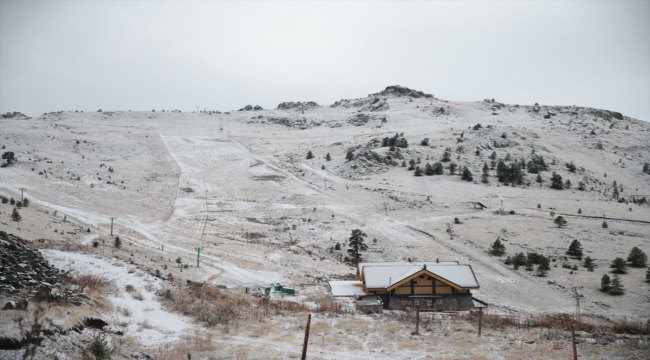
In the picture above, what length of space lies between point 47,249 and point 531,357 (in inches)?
888

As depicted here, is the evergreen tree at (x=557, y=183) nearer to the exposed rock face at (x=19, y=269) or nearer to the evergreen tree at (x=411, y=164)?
the evergreen tree at (x=411, y=164)

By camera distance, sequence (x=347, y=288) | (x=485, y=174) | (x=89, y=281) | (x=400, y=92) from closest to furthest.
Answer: (x=89, y=281) < (x=347, y=288) < (x=485, y=174) < (x=400, y=92)

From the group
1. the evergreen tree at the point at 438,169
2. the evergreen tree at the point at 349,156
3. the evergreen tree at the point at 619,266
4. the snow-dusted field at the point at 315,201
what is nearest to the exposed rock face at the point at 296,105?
the snow-dusted field at the point at 315,201

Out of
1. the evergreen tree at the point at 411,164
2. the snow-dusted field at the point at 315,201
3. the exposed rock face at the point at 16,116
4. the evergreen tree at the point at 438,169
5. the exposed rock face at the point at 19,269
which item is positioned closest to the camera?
the exposed rock face at the point at 19,269

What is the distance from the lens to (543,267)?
3253cm

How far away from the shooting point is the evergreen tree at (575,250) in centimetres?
3511

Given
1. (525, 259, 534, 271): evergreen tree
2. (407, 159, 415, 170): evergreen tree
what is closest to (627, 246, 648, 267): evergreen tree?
(525, 259, 534, 271): evergreen tree

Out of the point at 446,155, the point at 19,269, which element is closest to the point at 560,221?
the point at 446,155

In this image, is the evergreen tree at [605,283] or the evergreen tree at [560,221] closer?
the evergreen tree at [605,283]

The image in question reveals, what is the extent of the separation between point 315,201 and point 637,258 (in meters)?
32.1

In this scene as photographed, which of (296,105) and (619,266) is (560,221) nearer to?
(619,266)

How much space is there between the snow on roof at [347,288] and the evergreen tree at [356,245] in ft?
24.6

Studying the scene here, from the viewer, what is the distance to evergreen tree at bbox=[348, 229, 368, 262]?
3481 centimetres

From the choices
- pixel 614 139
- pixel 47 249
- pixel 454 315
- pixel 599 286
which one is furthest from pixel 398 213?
pixel 614 139
